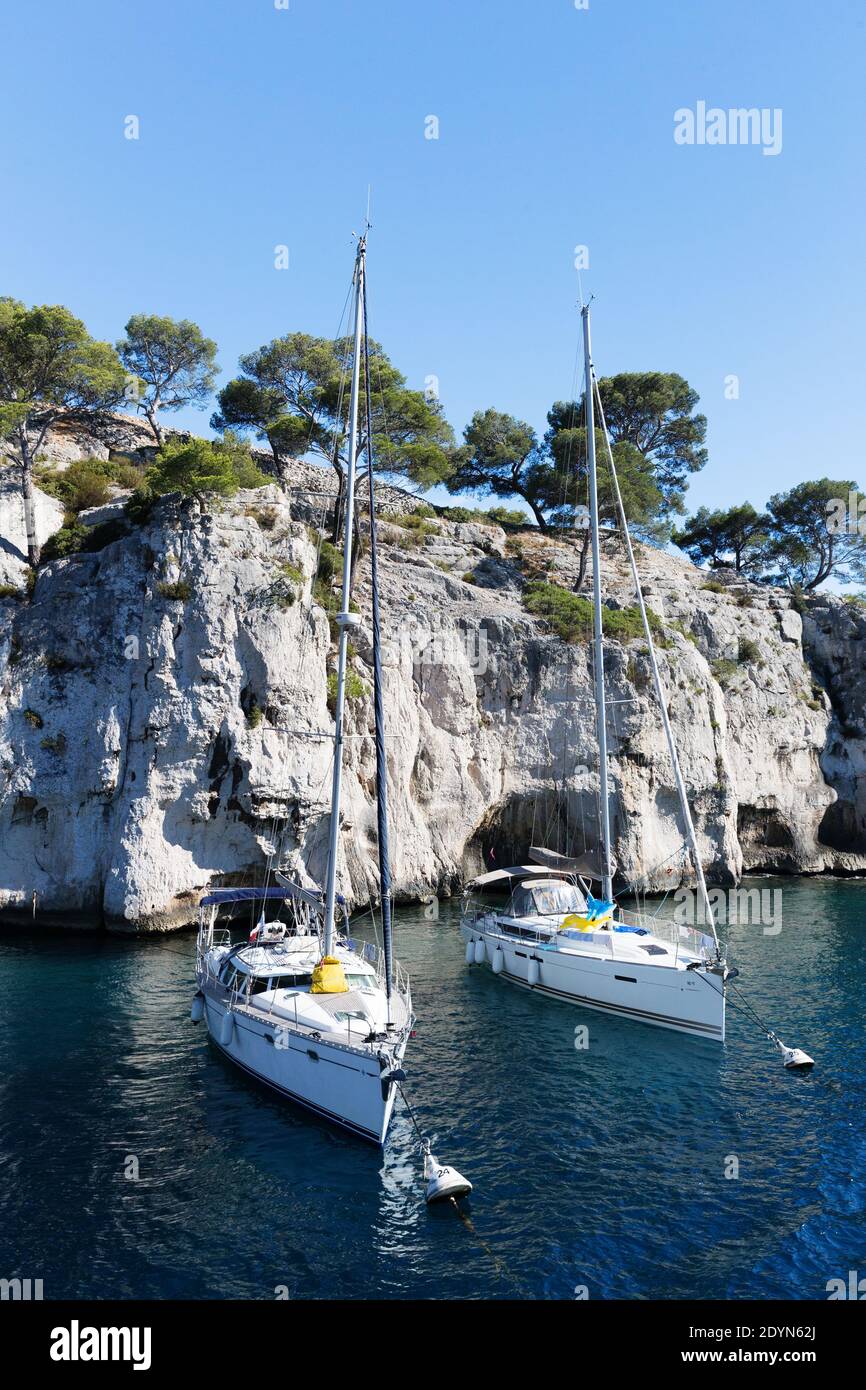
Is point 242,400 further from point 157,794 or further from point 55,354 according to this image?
point 157,794

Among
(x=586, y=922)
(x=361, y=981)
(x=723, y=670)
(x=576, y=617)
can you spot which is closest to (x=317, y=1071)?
(x=361, y=981)

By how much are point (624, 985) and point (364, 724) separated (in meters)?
18.7

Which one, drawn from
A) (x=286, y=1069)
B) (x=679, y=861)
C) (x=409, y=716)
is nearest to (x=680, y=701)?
(x=679, y=861)

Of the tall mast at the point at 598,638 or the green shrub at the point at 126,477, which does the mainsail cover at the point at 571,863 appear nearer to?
the tall mast at the point at 598,638

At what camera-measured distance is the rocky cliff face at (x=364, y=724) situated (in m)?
35.6

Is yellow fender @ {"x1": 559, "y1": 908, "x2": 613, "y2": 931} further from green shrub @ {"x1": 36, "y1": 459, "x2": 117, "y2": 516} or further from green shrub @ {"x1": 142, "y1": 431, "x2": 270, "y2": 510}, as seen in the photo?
green shrub @ {"x1": 36, "y1": 459, "x2": 117, "y2": 516}

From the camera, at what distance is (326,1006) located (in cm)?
2036

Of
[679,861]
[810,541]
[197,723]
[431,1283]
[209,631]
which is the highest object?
[810,541]

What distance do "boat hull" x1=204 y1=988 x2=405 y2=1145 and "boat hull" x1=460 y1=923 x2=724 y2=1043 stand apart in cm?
1006

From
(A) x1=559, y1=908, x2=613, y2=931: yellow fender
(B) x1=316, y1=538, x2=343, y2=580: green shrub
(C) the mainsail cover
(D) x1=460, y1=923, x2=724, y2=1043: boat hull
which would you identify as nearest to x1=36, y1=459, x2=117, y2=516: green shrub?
(B) x1=316, y1=538, x2=343, y2=580: green shrub

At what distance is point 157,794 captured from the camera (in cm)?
3509

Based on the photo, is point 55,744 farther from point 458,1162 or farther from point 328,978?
point 458,1162

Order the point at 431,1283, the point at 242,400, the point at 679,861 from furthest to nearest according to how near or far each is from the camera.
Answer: the point at 242,400 < the point at 679,861 < the point at 431,1283
